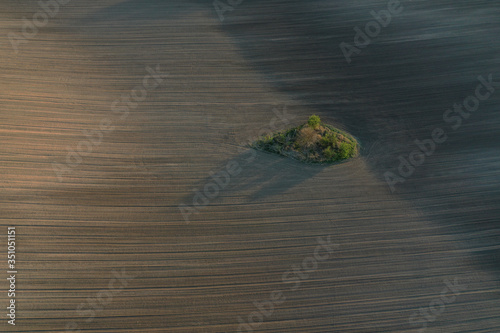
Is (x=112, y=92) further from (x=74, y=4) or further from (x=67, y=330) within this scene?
(x=67, y=330)

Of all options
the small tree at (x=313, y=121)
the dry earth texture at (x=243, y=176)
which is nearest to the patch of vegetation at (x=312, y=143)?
the small tree at (x=313, y=121)

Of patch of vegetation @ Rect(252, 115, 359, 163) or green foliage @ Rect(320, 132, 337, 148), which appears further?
green foliage @ Rect(320, 132, 337, 148)

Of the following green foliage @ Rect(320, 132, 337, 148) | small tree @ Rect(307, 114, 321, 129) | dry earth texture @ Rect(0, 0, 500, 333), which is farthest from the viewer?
small tree @ Rect(307, 114, 321, 129)

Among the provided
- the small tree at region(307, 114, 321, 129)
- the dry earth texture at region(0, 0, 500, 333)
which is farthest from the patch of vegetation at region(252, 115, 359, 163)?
the dry earth texture at region(0, 0, 500, 333)

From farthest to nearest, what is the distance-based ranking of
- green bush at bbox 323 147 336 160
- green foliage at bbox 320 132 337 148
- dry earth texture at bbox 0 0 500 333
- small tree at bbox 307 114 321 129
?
Result: small tree at bbox 307 114 321 129 < green foliage at bbox 320 132 337 148 < green bush at bbox 323 147 336 160 < dry earth texture at bbox 0 0 500 333

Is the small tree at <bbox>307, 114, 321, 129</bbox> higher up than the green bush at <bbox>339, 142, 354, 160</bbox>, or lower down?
higher up

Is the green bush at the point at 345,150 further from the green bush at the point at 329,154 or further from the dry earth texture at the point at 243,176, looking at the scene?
the dry earth texture at the point at 243,176

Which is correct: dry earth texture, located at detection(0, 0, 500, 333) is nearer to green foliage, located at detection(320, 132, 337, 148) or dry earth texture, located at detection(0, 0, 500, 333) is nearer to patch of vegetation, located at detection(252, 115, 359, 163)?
patch of vegetation, located at detection(252, 115, 359, 163)

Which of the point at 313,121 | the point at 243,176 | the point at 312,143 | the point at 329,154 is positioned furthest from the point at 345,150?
the point at 243,176

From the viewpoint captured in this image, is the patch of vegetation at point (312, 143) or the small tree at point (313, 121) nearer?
the patch of vegetation at point (312, 143)
